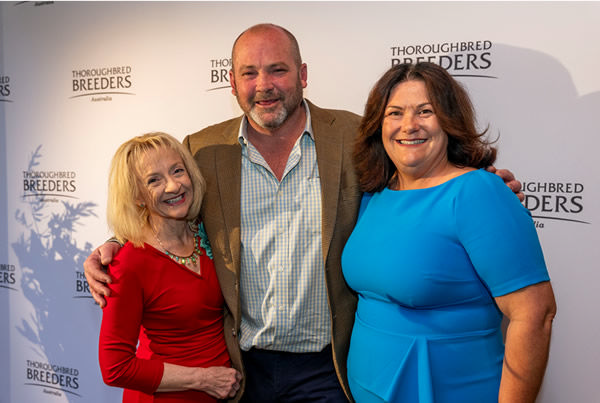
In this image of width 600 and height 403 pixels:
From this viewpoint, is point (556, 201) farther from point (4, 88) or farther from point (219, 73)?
point (4, 88)

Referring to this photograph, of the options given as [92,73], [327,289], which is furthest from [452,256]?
[92,73]

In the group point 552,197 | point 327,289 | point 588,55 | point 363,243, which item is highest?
point 588,55

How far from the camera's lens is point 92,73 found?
3.20 m

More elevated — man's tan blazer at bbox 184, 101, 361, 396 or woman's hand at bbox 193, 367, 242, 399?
man's tan blazer at bbox 184, 101, 361, 396

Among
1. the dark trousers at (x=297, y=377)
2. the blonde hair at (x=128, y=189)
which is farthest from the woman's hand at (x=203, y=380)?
the blonde hair at (x=128, y=189)

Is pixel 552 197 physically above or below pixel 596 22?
below

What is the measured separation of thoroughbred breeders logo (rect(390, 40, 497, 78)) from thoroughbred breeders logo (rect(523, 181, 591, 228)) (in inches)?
22.7

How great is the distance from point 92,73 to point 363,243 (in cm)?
240

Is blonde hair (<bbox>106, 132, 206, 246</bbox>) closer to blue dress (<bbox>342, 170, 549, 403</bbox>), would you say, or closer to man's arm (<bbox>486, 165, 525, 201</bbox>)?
blue dress (<bbox>342, 170, 549, 403</bbox>)

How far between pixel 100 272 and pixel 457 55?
187 cm

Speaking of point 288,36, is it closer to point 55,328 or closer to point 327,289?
point 327,289

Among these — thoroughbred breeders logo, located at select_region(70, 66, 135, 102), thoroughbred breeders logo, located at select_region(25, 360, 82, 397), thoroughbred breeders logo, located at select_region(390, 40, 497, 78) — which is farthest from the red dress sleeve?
thoroughbred breeders logo, located at select_region(25, 360, 82, 397)

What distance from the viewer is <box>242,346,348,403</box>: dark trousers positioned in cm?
195

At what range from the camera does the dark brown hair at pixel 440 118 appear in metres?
1.56
